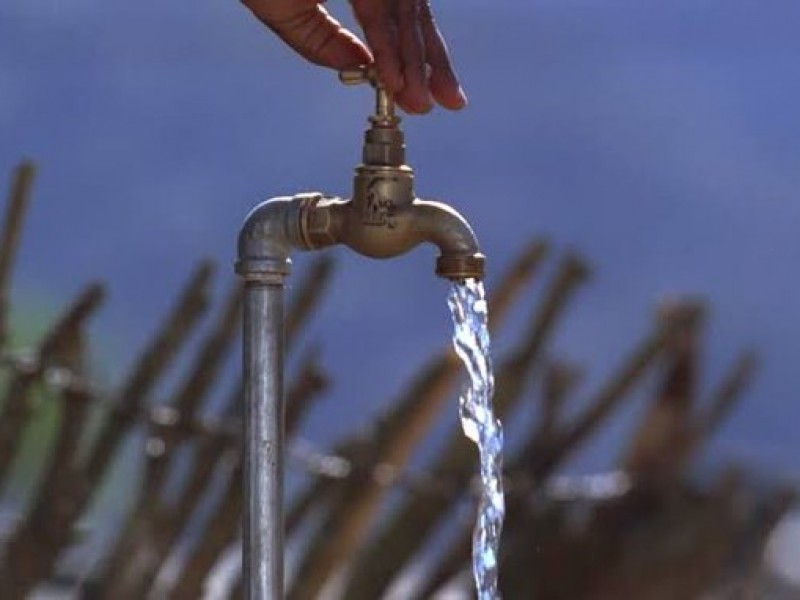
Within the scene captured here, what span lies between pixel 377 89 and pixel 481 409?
0.81 feet

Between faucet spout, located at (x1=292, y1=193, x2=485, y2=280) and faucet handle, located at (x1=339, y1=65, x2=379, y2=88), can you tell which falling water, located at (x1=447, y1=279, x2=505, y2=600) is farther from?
faucet handle, located at (x1=339, y1=65, x2=379, y2=88)

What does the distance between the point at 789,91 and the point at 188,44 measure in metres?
1.47

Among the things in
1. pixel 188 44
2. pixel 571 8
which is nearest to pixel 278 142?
pixel 188 44

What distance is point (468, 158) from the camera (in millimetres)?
5590

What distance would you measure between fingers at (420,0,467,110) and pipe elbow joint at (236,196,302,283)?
0.12 meters

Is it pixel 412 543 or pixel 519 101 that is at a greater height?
pixel 519 101

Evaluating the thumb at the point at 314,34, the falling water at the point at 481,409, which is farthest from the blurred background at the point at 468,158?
the thumb at the point at 314,34

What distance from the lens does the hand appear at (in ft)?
5.40

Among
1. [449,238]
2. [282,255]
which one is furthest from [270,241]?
[449,238]

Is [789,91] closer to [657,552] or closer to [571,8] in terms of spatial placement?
[571,8]

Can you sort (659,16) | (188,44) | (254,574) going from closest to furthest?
(254,574)
(188,44)
(659,16)

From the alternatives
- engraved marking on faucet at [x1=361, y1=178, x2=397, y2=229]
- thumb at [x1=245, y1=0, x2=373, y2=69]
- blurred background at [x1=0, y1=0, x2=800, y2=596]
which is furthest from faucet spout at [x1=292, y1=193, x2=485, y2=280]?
blurred background at [x1=0, y1=0, x2=800, y2=596]

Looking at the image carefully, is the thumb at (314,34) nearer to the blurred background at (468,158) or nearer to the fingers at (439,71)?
the fingers at (439,71)

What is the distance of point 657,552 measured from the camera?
9.51 feet
